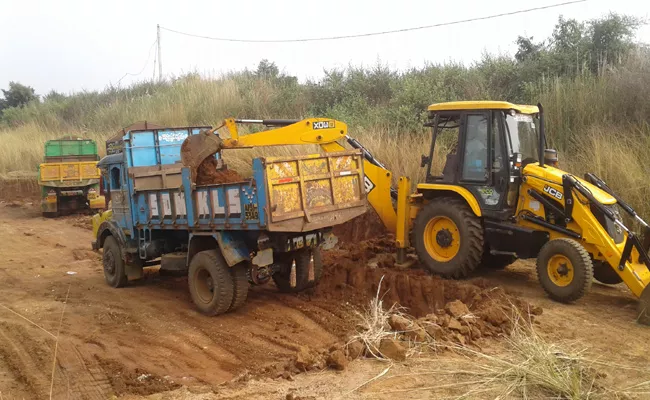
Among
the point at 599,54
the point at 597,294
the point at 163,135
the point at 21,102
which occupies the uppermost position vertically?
the point at 21,102

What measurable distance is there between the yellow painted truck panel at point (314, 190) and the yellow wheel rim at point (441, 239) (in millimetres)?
1407

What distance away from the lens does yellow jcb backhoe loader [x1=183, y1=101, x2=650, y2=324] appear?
23.9 ft

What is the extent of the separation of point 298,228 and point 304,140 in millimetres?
1483

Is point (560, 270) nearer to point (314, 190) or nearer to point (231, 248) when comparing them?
point (314, 190)

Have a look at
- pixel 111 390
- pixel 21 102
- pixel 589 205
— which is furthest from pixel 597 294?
pixel 21 102

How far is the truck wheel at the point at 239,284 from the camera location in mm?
7711

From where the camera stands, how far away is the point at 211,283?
313 inches

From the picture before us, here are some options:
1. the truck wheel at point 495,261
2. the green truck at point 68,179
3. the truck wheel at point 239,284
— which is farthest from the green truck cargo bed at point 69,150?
the truck wheel at point 495,261

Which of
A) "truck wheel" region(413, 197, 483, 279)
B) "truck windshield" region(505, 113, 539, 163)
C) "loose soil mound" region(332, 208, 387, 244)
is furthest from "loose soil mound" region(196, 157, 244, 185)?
"loose soil mound" region(332, 208, 387, 244)

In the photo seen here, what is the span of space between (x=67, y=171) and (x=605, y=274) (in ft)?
53.1

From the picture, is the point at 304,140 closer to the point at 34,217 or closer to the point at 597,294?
the point at 597,294

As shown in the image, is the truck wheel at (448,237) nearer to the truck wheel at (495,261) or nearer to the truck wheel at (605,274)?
the truck wheel at (495,261)

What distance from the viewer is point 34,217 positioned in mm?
19438

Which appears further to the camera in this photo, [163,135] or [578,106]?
[578,106]
